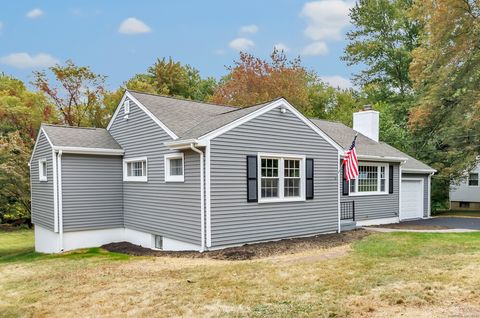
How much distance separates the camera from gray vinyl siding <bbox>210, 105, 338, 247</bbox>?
9836mm

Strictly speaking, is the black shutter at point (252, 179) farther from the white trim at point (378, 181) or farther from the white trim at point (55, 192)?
the white trim at point (55, 192)

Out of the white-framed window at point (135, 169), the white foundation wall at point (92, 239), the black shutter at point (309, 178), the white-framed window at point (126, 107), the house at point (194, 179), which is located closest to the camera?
the house at point (194, 179)

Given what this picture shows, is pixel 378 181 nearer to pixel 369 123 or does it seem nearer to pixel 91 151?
pixel 369 123

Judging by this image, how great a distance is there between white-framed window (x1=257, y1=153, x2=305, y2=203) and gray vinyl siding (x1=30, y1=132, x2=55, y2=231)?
717 centimetres

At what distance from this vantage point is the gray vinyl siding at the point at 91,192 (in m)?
12.3

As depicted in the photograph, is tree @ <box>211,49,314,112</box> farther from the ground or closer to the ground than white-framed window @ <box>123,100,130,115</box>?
farther from the ground

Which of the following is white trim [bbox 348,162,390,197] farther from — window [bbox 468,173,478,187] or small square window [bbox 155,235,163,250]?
window [bbox 468,173,478,187]

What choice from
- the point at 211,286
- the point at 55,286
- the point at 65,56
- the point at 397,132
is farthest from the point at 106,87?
Result: the point at 211,286

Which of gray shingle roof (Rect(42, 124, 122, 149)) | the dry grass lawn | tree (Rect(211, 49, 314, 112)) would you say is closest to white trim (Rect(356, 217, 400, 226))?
the dry grass lawn

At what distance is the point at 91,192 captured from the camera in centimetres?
1274

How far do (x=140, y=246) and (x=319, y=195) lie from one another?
20.2 ft

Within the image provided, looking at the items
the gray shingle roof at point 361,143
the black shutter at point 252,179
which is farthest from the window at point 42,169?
the gray shingle roof at point 361,143

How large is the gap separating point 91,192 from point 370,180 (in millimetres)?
10845

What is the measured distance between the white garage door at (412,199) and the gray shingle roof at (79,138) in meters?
12.8
